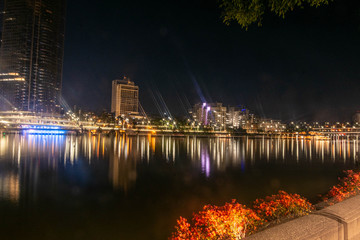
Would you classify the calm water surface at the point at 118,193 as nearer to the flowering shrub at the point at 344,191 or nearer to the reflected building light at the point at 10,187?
the reflected building light at the point at 10,187

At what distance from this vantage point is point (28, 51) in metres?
110

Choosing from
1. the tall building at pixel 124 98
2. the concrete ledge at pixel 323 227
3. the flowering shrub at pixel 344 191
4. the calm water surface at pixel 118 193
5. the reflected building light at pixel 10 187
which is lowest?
the calm water surface at pixel 118 193

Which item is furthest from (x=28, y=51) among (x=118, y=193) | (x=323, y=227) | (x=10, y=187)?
(x=323, y=227)

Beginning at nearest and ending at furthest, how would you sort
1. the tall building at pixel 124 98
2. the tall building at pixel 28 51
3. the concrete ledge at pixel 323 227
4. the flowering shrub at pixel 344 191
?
the concrete ledge at pixel 323 227 → the flowering shrub at pixel 344 191 → the tall building at pixel 28 51 → the tall building at pixel 124 98

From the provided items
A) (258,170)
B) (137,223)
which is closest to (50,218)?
(137,223)


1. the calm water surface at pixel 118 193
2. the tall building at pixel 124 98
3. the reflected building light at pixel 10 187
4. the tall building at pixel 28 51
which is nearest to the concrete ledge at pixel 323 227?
A: the calm water surface at pixel 118 193

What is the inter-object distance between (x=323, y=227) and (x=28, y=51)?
12970cm

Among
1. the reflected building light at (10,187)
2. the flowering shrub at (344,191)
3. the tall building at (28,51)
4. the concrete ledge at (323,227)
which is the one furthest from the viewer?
the tall building at (28,51)

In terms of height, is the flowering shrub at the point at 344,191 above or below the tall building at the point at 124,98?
below

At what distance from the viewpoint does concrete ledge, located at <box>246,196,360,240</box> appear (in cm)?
295

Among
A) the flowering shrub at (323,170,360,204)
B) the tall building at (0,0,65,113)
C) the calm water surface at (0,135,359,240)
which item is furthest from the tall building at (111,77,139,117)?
the flowering shrub at (323,170,360,204)

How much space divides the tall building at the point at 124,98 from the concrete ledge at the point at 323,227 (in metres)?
167

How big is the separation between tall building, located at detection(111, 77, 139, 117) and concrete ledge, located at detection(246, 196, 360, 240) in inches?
6582

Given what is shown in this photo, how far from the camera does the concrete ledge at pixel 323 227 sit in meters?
2.95
